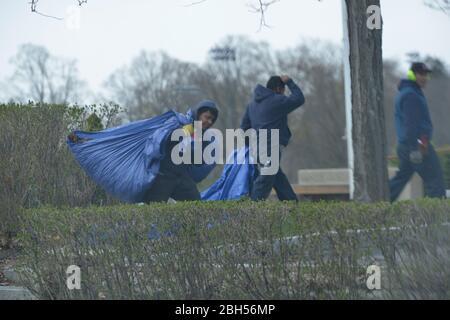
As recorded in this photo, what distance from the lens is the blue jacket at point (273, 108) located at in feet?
33.9

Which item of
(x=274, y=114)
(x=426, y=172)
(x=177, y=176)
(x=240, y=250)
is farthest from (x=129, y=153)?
(x=240, y=250)

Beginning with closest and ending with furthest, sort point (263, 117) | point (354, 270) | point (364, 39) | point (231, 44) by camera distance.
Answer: point (354, 270) → point (364, 39) → point (263, 117) → point (231, 44)

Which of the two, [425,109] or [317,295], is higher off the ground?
[425,109]

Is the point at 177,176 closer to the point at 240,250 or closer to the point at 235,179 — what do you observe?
the point at 235,179

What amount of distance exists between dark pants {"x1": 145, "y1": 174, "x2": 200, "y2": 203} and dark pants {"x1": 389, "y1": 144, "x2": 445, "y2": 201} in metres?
2.63

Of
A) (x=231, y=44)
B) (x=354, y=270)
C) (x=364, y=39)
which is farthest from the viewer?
(x=231, y=44)

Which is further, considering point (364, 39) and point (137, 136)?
point (137, 136)

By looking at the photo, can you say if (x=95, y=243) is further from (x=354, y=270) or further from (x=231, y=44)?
(x=231, y=44)

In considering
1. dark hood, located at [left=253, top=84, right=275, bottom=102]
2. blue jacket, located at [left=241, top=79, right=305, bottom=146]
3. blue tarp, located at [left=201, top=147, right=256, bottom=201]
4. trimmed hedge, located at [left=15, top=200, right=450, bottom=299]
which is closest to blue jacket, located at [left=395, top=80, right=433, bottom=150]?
blue jacket, located at [left=241, top=79, right=305, bottom=146]

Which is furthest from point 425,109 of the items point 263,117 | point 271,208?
point 271,208

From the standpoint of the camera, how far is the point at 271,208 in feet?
20.3

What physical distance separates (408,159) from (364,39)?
327 centimetres

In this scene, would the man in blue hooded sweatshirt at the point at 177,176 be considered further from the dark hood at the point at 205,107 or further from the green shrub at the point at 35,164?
the green shrub at the point at 35,164

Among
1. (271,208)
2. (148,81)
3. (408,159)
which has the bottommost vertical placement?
(271,208)
